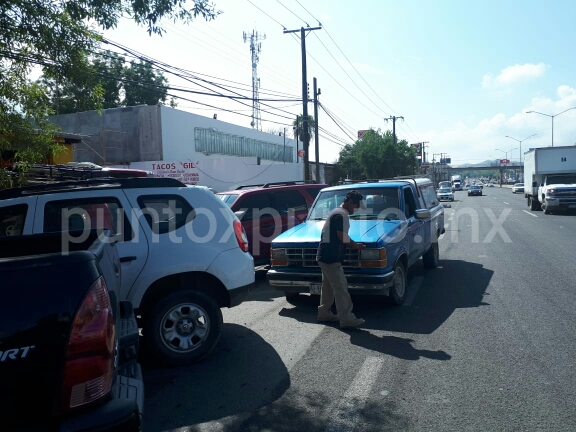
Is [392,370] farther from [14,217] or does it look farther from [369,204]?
[369,204]

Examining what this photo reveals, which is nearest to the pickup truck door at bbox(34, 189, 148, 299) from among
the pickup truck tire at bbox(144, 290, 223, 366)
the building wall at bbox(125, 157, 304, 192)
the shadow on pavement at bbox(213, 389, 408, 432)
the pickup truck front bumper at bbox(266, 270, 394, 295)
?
the pickup truck tire at bbox(144, 290, 223, 366)

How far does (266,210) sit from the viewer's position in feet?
37.0

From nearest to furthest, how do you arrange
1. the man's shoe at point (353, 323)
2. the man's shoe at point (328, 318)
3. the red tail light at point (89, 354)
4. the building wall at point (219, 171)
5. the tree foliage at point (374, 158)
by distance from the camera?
the red tail light at point (89, 354)
the man's shoe at point (353, 323)
the man's shoe at point (328, 318)
the building wall at point (219, 171)
the tree foliage at point (374, 158)

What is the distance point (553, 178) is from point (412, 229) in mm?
21614

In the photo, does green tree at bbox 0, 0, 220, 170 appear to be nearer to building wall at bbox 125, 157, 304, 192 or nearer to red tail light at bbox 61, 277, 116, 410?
red tail light at bbox 61, 277, 116, 410

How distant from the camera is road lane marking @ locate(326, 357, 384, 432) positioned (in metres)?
4.13

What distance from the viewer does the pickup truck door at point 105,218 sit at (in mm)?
5484

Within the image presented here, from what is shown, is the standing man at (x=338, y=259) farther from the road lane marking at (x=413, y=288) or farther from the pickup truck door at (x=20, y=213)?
the pickup truck door at (x=20, y=213)

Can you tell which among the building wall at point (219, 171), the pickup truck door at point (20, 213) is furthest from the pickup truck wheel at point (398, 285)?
the building wall at point (219, 171)

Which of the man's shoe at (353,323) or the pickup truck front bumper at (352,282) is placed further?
the pickup truck front bumper at (352,282)

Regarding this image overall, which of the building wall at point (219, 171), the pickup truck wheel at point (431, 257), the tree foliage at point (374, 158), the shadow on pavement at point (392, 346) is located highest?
the tree foliage at point (374, 158)

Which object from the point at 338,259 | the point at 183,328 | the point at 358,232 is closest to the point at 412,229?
the point at 358,232

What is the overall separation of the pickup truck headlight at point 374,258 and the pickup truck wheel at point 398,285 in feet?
1.41

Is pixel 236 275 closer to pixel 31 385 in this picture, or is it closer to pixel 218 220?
pixel 218 220
